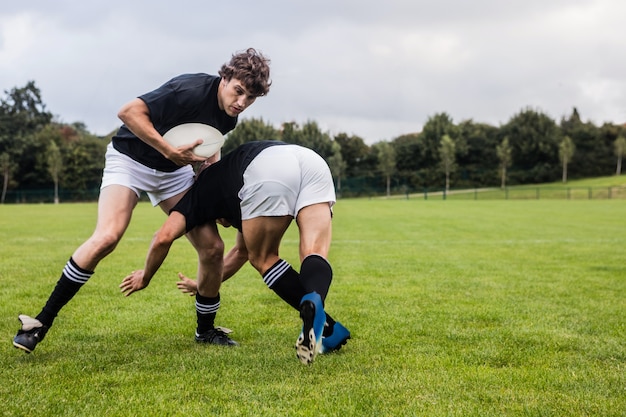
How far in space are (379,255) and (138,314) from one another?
255 inches

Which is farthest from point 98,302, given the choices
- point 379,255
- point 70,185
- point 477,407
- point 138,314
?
point 70,185

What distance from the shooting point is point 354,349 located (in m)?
4.49

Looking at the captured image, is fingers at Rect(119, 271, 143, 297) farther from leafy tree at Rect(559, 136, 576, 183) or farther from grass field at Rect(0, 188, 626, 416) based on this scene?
leafy tree at Rect(559, 136, 576, 183)

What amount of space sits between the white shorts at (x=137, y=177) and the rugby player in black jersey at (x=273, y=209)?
411mm

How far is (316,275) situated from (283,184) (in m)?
0.66

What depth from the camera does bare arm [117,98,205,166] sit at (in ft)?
13.8

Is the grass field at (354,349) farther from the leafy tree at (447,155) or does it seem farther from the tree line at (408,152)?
the leafy tree at (447,155)

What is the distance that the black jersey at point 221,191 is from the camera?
4211 millimetres

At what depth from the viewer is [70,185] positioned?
67.1m

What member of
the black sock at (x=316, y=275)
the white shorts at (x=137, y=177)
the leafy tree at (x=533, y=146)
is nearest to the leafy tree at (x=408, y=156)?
the leafy tree at (x=533, y=146)

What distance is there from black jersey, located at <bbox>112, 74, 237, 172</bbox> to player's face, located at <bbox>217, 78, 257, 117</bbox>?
0.34 feet

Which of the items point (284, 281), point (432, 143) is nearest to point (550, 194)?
point (432, 143)

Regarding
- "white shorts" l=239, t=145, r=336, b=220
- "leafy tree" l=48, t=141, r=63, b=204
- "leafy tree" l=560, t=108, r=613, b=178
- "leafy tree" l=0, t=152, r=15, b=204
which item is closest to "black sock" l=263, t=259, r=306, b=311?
"white shorts" l=239, t=145, r=336, b=220

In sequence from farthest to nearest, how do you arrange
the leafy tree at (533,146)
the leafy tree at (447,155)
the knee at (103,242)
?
the leafy tree at (533,146) < the leafy tree at (447,155) < the knee at (103,242)
